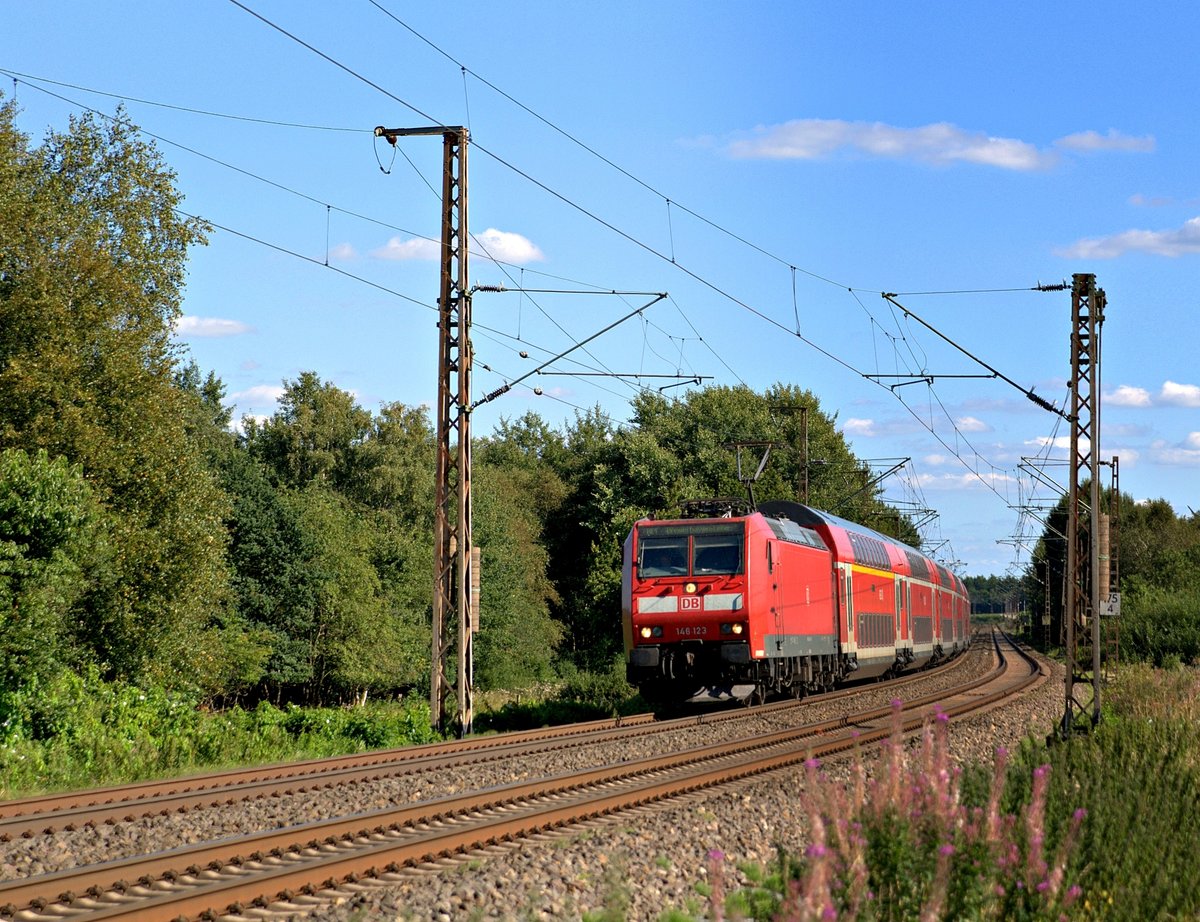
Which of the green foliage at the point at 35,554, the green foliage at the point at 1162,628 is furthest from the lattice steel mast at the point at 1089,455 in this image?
the green foliage at the point at 1162,628

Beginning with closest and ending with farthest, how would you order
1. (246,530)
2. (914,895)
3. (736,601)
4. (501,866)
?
(914,895) → (501,866) → (736,601) → (246,530)

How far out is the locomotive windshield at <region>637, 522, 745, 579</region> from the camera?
23.0m

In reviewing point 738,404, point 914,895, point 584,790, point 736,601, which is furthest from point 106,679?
point 738,404

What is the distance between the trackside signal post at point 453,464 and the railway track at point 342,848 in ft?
18.3

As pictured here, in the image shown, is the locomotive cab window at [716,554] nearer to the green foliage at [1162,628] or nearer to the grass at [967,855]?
the grass at [967,855]

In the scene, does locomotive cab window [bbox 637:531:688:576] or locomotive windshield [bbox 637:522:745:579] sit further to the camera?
locomotive cab window [bbox 637:531:688:576]

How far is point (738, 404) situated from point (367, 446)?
69.2 feet

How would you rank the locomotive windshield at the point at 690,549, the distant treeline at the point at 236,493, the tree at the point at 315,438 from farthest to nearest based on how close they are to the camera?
the tree at the point at 315,438
the distant treeline at the point at 236,493
the locomotive windshield at the point at 690,549

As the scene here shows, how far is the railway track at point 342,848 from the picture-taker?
26.0 ft

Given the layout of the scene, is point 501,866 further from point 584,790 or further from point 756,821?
point 584,790

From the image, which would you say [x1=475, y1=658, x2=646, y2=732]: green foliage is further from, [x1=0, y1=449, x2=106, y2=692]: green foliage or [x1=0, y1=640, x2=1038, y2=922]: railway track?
[x1=0, y1=640, x2=1038, y2=922]: railway track

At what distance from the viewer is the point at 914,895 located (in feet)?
22.1

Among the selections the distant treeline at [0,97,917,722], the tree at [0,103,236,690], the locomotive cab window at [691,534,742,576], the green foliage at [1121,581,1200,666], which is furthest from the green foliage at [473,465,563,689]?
the locomotive cab window at [691,534,742,576]

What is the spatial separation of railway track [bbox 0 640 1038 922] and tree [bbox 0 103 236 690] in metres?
17.8
